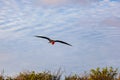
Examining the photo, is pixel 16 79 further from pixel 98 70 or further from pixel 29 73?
pixel 98 70

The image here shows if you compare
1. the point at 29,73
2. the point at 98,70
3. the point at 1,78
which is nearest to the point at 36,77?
the point at 29,73

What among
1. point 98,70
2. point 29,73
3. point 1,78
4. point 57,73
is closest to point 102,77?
point 98,70

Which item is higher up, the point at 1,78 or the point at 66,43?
the point at 66,43

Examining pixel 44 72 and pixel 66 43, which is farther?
pixel 44 72

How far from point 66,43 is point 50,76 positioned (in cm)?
313

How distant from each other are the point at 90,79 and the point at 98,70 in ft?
3.43

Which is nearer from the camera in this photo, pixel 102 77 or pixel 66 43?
pixel 66 43

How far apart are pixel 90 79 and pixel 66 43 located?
3426 millimetres

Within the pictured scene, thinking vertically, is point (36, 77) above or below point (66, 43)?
below

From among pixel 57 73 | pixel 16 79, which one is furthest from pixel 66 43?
pixel 16 79

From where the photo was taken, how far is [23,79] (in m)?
28.9

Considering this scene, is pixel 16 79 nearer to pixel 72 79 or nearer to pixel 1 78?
pixel 1 78

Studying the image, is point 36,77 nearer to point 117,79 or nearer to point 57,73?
point 57,73

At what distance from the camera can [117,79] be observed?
2928 cm
